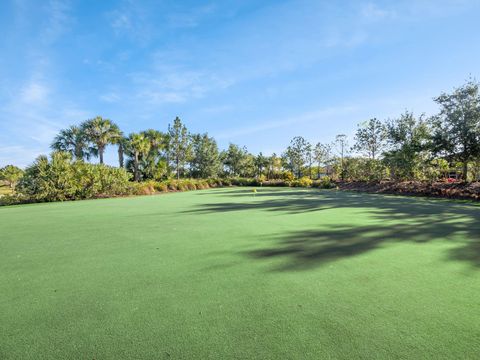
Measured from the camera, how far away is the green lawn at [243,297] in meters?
1.75

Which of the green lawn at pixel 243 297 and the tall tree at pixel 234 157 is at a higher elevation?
the tall tree at pixel 234 157

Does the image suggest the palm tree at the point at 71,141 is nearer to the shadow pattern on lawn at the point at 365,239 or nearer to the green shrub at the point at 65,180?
the green shrub at the point at 65,180

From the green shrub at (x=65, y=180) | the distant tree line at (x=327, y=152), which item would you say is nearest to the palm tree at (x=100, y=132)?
the distant tree line at (x=327, y=152)

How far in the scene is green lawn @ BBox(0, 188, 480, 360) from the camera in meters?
1.75

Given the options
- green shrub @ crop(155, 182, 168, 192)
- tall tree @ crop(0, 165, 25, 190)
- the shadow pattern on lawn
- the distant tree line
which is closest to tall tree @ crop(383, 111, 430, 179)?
the distant tree line

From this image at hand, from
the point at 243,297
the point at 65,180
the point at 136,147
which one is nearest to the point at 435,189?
the point at 243,297

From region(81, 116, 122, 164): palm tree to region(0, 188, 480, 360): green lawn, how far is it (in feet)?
81.5

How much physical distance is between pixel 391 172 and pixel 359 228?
19.1 meters

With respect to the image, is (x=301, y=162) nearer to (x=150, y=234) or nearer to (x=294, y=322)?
(x=150, y=234)

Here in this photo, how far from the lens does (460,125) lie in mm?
14641

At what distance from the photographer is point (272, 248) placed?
4020 mm

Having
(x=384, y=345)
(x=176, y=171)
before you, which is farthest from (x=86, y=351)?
(x=176, y=171)

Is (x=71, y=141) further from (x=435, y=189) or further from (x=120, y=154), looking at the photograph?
(x=435, y=189)

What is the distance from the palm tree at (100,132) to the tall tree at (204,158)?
1250cm
